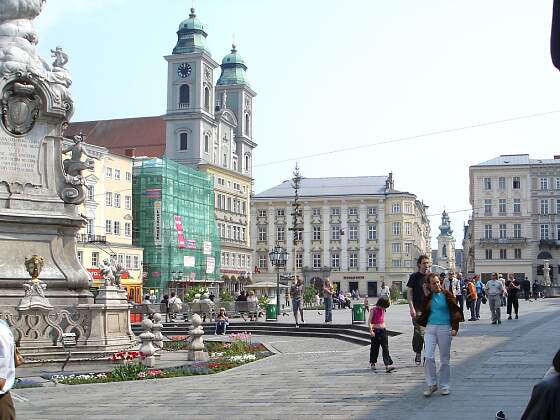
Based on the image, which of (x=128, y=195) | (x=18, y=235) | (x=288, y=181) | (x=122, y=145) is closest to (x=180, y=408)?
(x=18, y=235)

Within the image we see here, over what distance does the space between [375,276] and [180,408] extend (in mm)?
101338

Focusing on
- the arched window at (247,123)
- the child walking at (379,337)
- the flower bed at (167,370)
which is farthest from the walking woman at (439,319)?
the arched window at (247,123)

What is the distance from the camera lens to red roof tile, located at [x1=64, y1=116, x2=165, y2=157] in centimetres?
10219

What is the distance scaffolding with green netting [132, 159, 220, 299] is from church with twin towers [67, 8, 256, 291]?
30.0ft

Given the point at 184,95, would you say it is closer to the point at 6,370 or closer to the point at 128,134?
the point at 128,134

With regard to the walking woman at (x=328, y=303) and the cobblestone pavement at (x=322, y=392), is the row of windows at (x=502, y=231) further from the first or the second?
→ the cobblestone pavement at (x=322, y=392)

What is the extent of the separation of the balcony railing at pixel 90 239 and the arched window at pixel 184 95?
32.0 metres

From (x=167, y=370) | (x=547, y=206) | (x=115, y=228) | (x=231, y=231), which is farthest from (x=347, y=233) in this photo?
(x=167, y=370)

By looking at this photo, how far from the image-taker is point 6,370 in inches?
247

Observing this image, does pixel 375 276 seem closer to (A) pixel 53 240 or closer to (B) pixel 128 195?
(B) pixel 128 195

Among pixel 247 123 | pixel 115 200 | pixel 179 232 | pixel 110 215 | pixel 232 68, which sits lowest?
pixel 179 232

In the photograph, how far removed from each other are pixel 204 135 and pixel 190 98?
4615 millimetres

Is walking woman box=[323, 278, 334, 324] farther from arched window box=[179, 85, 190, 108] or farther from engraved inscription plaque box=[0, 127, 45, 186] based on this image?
arched window box=[179, 85, 190, 108]

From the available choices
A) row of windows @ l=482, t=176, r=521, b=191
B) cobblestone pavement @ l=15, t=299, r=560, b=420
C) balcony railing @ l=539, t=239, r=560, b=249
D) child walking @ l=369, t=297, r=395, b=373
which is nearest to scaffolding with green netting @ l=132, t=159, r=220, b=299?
row of windows @ l=482, t=176, r=521, b=191
